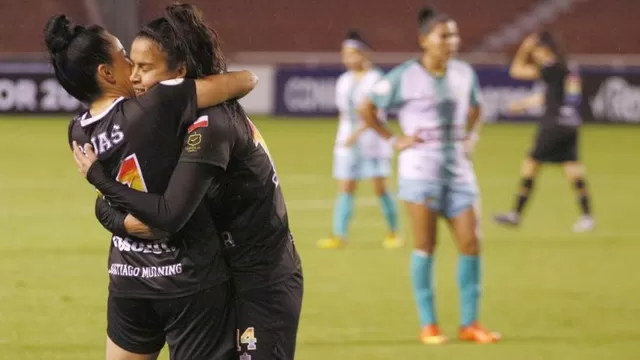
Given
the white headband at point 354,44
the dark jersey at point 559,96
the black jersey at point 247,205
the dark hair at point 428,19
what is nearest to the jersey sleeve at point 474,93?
the dark hair at point 428,19

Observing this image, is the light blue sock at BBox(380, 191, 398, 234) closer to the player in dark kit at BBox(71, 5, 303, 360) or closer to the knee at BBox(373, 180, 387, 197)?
the knee at BBox(373, 180, 387, 197)

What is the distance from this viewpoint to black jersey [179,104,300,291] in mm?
4004

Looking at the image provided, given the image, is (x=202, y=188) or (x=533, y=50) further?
Result: (x=533, y=50)

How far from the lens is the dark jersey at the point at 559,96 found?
42.9 feet

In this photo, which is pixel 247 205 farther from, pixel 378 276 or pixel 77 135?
pixel 378 276

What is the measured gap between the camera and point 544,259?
11.0 m

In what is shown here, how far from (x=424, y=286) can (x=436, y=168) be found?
2.53 feet

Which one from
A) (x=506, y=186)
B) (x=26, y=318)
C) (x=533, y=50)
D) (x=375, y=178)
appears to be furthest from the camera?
(x=506, y=186)

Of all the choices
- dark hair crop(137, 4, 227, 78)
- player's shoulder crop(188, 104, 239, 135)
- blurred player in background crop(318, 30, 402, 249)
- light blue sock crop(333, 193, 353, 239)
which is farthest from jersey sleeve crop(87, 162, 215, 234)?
blurred player in background crop(318, 30, 402, 249)

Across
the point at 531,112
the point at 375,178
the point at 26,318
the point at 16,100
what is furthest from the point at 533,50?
the point at 16,100

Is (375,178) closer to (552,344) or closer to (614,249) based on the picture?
(614,249)

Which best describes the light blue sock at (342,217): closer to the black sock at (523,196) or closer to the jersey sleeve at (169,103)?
the black sock at (523,196)

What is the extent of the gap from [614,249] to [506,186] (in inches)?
188

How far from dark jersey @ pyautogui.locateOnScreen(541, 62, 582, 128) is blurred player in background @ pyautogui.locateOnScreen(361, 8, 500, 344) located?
5.48 metres
